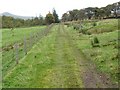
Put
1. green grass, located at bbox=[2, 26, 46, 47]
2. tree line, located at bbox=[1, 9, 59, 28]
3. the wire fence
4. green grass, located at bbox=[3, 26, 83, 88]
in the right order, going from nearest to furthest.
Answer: green grass, located at bbox=[3, 26, 83, 88] → the wire fence → green grass, located at bbox=[2, 26, 46, 47] → tree line, located at bbox=[1, 9, 59, 28]

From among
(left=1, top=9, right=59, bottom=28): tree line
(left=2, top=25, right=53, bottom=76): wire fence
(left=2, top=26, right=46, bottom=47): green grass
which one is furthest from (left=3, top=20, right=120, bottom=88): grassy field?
(left=1, top=9, right=59, bottom=28): tree line

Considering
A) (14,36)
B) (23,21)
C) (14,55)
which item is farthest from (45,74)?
(23,21)

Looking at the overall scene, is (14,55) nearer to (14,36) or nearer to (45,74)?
(45,74)

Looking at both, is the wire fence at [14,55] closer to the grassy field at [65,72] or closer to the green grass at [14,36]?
the grassy field at [65,72]

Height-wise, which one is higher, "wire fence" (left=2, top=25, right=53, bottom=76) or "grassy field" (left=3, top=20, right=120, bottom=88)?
"grassy field" (left=3, top=20, right=120, bottom=88)

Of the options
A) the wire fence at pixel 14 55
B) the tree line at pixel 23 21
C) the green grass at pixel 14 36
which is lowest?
the tree line at pixel 23 21

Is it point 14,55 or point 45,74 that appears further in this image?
point 14,55

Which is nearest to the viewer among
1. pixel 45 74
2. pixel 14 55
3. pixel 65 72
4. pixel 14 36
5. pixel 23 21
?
pixel 45 74

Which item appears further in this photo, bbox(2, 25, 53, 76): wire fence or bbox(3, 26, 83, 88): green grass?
bbox(2, 25, 53, 76): wire fence

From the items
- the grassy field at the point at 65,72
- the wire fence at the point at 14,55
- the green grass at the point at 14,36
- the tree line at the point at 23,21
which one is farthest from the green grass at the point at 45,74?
the tree line at the point at 23,21

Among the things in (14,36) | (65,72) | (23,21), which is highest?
(65,72)

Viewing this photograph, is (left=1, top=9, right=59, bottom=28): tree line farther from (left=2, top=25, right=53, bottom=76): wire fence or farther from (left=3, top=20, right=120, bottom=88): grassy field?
(left=3, top=20, right=120, bottom=88): grassy field

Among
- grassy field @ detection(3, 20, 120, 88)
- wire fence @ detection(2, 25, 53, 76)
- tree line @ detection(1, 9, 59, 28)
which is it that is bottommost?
tree line @ detection(1, 9, 59, 28)

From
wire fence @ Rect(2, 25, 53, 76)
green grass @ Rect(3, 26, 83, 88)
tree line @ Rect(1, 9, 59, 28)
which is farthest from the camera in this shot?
tree line @ Rect(1, 9, 59, 28)
